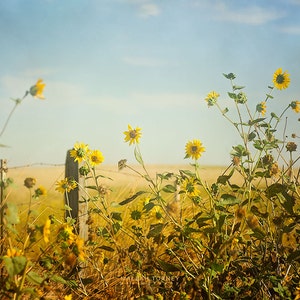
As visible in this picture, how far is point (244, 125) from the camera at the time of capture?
259 centimetres

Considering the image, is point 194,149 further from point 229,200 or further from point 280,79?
point 280,79

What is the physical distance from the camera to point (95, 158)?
2.84m

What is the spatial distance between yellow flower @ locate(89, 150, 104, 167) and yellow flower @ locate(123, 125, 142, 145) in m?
0.21

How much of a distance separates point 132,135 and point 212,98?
1.73 ft

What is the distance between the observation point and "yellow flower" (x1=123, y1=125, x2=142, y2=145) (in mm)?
2701

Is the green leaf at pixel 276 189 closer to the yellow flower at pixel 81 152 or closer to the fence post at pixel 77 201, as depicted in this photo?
the yellow flower at pixel 81 152

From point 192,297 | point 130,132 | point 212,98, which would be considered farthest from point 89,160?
point 192,297

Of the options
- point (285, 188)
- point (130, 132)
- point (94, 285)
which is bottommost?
point (94, 285)

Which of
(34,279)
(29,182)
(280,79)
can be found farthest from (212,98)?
(34,279)

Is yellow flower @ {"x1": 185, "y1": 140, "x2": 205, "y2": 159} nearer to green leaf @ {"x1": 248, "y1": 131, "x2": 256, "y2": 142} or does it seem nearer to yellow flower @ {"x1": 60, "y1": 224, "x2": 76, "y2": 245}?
green leaf @ {"x1": 248, "y1": 131, "x2": 256, "y2": 142}

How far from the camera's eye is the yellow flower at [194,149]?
2.62 metres

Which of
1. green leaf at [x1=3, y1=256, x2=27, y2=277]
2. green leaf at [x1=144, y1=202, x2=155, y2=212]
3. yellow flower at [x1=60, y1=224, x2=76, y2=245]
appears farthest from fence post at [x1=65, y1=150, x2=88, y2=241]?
green leaf at [x1=3, y1=256, x2=27, y2=277]

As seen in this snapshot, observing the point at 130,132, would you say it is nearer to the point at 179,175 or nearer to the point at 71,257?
the point at 179,175

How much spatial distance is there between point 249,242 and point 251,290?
0.90ft
